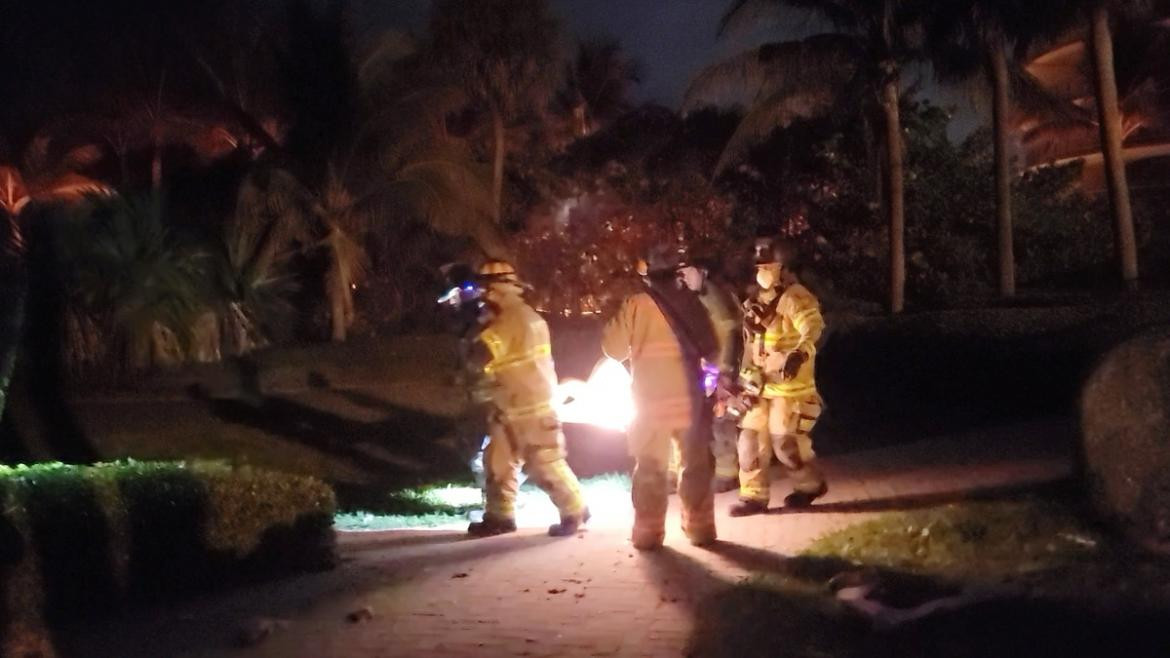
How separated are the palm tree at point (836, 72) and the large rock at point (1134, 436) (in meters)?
15.0

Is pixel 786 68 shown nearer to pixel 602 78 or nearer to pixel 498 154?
pixel 498 154

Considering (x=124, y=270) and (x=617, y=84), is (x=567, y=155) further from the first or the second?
(x=617, y=84)

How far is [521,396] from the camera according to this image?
9.56 meters

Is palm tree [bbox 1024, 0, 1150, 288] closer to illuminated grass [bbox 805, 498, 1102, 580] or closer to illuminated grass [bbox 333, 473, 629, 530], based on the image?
illuminated grass [bbox 333, 473, 629, 530]

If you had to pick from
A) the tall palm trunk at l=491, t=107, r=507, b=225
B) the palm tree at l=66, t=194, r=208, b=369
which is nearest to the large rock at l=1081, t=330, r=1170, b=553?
the palm tree at l=66, t=194, r=208, b=369

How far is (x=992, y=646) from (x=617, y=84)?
132ft

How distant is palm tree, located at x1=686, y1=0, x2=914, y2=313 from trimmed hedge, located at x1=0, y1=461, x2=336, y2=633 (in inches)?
606

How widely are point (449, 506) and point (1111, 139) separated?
463 inches

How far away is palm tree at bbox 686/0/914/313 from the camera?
72.0 feet

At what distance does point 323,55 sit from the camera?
24656 mm

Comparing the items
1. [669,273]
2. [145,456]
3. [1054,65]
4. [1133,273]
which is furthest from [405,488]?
[1054,65]

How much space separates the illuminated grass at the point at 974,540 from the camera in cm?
745

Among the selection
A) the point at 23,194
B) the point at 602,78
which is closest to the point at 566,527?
the point at 23,194

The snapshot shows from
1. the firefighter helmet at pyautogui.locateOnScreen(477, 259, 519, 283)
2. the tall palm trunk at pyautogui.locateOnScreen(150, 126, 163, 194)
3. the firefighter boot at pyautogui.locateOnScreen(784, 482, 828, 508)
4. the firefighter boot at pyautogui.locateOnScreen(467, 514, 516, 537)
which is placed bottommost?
the firefighter boot at pyautogui.locateOnScreen(467, 514, 516, 537)
